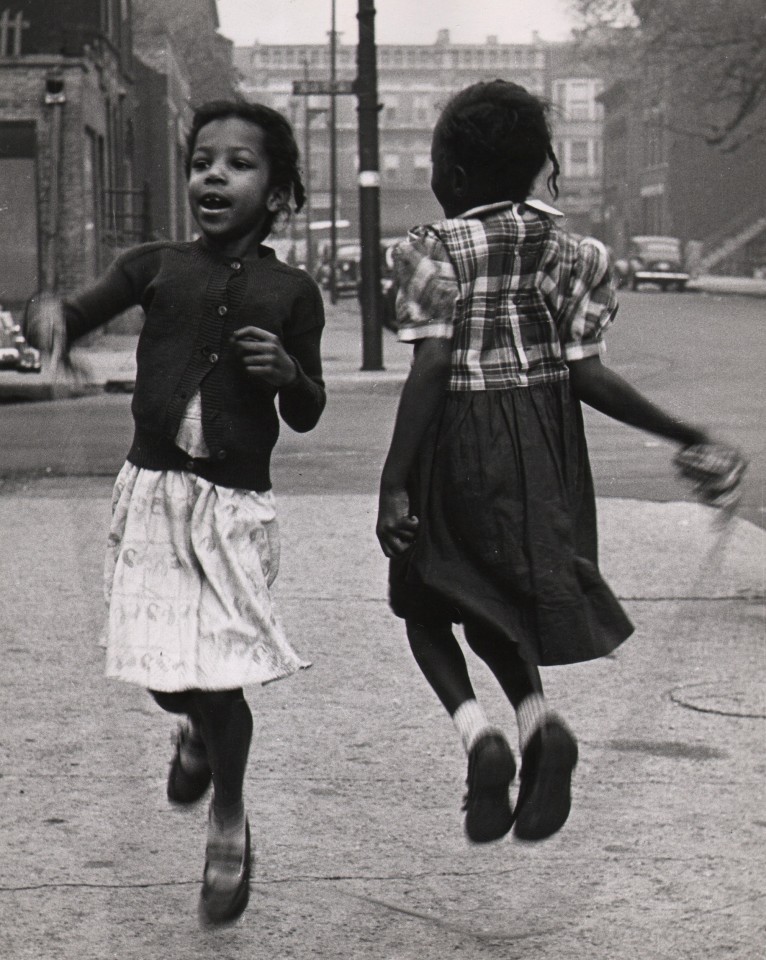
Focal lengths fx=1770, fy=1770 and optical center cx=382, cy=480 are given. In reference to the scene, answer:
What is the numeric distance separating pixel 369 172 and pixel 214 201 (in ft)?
A: 52.7

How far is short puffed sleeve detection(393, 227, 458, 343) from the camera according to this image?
126 inches

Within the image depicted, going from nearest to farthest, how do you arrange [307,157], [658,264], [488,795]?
[488,795] < [307,157] < [658,264]

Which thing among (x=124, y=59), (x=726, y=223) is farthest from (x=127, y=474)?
(x=726, y=223)

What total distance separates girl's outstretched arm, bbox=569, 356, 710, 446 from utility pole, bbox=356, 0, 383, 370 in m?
15.8

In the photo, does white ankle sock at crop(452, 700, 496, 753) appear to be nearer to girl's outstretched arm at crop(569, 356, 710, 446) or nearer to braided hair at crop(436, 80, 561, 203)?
girl's outstretched arm at crop(569, 356, 710, 446)

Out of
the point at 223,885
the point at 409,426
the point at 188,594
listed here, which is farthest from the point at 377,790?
the point at 409,426

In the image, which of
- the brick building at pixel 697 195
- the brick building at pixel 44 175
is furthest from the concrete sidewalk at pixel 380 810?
the brick building at pixel 697 195

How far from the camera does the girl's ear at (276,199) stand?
3.42m

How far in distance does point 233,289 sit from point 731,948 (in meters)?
1.58

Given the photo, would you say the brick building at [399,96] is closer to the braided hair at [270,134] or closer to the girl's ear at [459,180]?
the braided hair at [270,134]

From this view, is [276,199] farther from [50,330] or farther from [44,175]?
[44,175]

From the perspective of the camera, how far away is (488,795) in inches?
130

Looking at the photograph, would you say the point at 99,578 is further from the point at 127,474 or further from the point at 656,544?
the point at 127,474

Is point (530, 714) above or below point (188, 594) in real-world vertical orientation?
below
